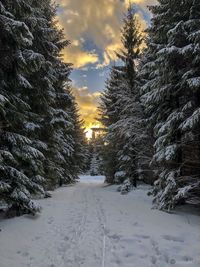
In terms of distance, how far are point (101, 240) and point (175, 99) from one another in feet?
26.4

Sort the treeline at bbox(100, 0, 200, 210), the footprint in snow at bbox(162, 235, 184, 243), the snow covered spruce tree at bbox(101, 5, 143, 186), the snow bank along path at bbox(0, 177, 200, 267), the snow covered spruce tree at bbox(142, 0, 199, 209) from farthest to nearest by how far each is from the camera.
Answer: the snow covered spruce tree at bbox(101, 5, 143, 186)
the snow covered spruce tree at bbox(142, 0, 199, 209)
the treeline at bbox(100, 0, 200, 210)
the footprint in snow at bbox(162, 235, 184, 243)
the snow bank along path at bbox(0, 177, 200, 267)

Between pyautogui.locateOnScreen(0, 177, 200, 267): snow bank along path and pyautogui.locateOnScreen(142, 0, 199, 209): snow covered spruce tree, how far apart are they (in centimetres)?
123

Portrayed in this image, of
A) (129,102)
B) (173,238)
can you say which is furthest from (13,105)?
(129,102)

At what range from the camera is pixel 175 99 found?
14.6 metres

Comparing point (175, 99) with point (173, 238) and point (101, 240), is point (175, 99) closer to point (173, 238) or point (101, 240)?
point (173, 238)

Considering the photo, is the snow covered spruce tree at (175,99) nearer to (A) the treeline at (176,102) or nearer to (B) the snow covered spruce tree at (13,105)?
(A) the treeline at (176,102)

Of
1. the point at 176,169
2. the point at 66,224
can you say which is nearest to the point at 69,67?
the point at 176,169

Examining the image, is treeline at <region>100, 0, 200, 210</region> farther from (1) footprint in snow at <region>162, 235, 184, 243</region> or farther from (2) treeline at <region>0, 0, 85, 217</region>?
(2) treeline at <region>0, 0, 85, 217</region>

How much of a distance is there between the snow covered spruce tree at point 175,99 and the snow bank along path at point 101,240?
1.23 m

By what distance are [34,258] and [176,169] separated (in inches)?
303

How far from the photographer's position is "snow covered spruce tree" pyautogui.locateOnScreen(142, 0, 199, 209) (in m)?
12.4

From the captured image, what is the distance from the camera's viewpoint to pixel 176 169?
13.3 m

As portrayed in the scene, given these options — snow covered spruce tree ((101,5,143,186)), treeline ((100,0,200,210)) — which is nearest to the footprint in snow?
treeline ((100,0,200,210))

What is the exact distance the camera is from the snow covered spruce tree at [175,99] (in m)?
12.4
